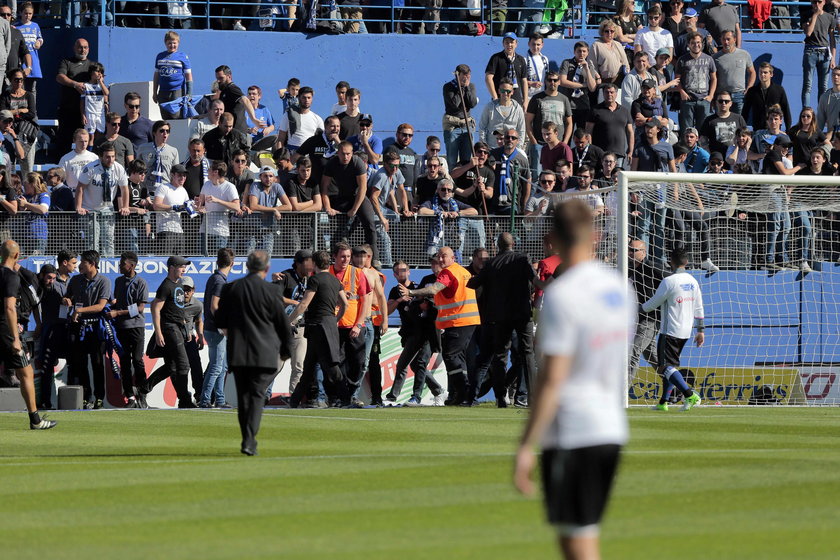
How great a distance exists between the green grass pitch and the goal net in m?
5.58

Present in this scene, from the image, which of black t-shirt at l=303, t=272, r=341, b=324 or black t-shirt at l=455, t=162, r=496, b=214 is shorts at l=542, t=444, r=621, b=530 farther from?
black t-shirt at l=455, t=162, r=496, b=214

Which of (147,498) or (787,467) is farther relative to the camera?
(787,467)

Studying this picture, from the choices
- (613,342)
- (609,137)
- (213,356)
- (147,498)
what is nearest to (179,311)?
(213,356)

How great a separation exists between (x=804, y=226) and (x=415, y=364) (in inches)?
256

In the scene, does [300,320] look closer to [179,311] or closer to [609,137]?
[179,311]

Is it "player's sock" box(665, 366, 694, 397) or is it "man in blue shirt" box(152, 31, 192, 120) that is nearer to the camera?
"player's sock" box(665, 366, 694, 397)

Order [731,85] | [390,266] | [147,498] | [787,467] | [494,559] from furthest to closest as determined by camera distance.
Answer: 1. [731,85]
2. [390,266]
3. [787,467]
4. [147,498]
5. [494,559]

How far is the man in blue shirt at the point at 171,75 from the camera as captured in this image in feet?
81.7

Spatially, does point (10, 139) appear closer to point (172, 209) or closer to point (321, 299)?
point (172, 209)

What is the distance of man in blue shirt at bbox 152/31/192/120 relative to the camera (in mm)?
24891

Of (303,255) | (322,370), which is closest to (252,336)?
(322,370)

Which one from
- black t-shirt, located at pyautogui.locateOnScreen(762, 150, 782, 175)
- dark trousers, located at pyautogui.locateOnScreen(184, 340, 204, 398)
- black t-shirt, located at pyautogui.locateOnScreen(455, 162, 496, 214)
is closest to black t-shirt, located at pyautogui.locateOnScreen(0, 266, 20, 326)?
dark trousers, located at pyautogui.locateOnScreen(184, 340, 204, 398)

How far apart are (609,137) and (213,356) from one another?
324 inches

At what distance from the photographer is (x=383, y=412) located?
18.0 metres
